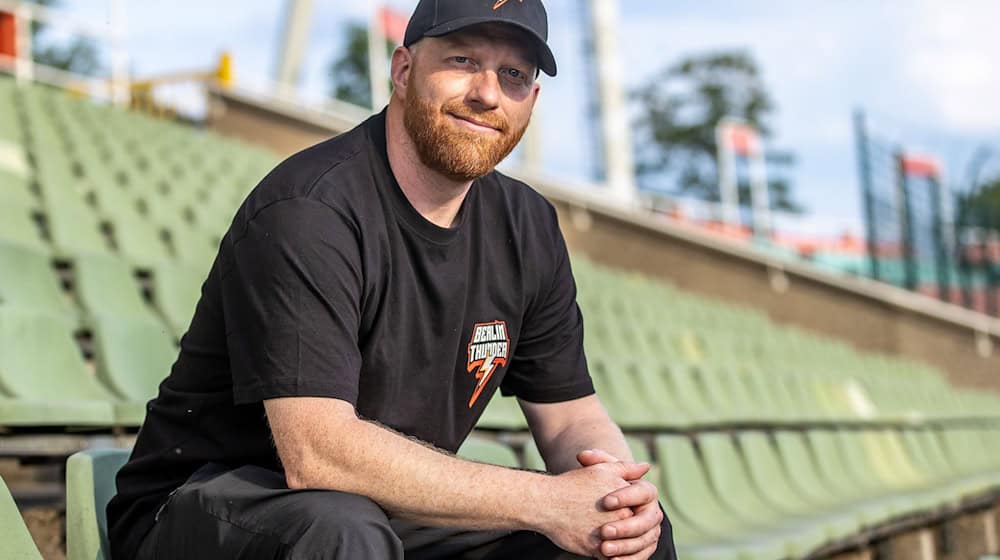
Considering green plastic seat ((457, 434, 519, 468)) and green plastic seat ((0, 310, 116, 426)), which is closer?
green plastic seat ((457, 434, 519, 468))

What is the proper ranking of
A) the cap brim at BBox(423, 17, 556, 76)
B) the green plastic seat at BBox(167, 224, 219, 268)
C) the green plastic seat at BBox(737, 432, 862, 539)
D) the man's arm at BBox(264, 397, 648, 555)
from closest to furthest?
the man's arm at BBox(264, 397, 648, 555) < the cap brim at BBox(423, 17, 556, 76) < the green plastic seat at BBox(737, 432, 862, 539) < the green plastic seat at BBox(167, 224, 219, 268)

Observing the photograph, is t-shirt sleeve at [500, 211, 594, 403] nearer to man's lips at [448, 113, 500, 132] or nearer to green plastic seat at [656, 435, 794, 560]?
man's lips at [448, 113, 500, 132]

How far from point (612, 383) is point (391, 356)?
7.84 ft

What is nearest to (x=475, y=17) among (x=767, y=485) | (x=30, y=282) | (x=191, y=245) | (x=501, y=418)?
(x=501, y=418)

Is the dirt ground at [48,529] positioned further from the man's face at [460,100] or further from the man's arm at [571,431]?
the man's face at [460,100]

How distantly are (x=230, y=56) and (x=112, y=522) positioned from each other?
12.4m

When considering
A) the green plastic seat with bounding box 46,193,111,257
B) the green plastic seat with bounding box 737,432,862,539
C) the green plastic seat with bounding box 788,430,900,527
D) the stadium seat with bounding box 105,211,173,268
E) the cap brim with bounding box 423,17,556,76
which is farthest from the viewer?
the stadium seat with bounding box 105,211,173,268

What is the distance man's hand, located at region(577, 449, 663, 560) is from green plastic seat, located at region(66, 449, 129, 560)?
0.63 metres

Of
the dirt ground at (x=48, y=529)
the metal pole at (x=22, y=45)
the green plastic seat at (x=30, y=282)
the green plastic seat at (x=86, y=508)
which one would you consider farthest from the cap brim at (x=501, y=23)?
the metal pole at (x=22, y=45)

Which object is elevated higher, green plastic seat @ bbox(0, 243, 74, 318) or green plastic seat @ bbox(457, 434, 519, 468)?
green plastic seat @ bbox(0, 243, 74, 318)

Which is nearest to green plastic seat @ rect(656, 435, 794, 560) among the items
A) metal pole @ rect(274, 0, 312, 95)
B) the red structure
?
the red structure

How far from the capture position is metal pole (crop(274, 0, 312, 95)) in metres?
15.4

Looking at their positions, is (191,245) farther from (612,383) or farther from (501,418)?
(501,418)

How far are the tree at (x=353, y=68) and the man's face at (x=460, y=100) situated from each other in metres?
31.8
